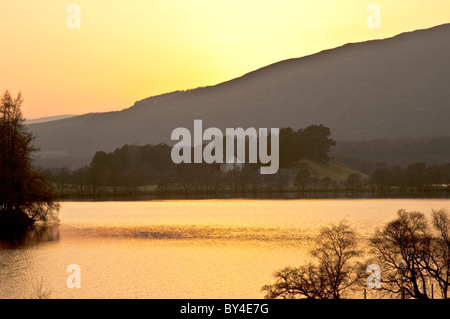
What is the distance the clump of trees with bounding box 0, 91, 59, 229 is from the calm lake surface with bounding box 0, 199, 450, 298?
7972 millimetres

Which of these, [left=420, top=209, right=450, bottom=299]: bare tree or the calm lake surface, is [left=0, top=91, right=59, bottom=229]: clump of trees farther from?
[left=420, top=209, right=450, bottom=299]: bare tree

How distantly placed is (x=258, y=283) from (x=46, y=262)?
31.7 meters

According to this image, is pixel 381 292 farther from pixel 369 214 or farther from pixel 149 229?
pixel 369 214

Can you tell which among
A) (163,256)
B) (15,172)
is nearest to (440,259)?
(163,256)

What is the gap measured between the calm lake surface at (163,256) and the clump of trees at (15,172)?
7.97 m

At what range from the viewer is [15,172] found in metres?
111

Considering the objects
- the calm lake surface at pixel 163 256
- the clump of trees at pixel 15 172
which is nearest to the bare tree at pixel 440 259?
the calm lake surface at pixel 163 256

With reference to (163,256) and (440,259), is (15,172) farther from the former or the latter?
(440,259)

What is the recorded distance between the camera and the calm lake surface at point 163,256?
60000 millimetres

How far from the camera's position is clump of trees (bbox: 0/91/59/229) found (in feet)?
360

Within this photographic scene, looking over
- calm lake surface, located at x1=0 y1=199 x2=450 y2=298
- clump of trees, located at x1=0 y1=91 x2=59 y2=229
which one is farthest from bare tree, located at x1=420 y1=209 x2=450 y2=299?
clump of trees, located at x1=0 y1=91 x2=59 y2=229

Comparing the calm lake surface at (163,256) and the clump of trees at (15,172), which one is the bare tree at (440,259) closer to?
the calm lake surface at (163,256)
